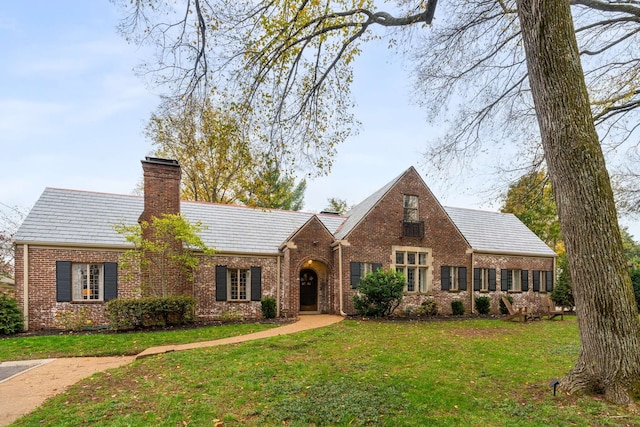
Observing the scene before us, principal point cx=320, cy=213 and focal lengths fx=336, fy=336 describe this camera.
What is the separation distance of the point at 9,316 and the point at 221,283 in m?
6.76

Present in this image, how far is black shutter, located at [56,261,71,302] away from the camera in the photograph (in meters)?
12.0

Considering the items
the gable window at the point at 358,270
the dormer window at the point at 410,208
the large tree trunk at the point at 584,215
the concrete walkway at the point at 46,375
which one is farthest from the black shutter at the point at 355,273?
the large tree trunk at the point at 584,215

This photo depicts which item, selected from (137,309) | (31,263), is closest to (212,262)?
(137,309)

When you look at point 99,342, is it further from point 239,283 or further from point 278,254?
point 278,254

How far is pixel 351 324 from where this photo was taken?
39.4ft

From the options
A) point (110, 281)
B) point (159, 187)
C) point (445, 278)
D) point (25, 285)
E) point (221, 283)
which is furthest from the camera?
point (445, 278)

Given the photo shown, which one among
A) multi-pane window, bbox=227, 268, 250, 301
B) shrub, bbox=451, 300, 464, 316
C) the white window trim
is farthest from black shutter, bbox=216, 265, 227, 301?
shrub, bbox=451, 300, 464, 316

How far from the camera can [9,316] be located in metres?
11.0

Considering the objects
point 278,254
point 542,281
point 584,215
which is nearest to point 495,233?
point 542,281

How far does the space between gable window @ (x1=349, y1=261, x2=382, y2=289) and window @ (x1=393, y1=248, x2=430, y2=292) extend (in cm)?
141

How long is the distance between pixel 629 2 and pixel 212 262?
49.1 feet

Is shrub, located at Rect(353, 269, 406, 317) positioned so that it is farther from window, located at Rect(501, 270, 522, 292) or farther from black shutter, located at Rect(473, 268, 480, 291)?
window, located at Rect(501, 270, 522, 292)

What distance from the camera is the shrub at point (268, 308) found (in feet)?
45.9

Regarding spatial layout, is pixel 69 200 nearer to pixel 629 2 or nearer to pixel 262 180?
pixel 262 180
